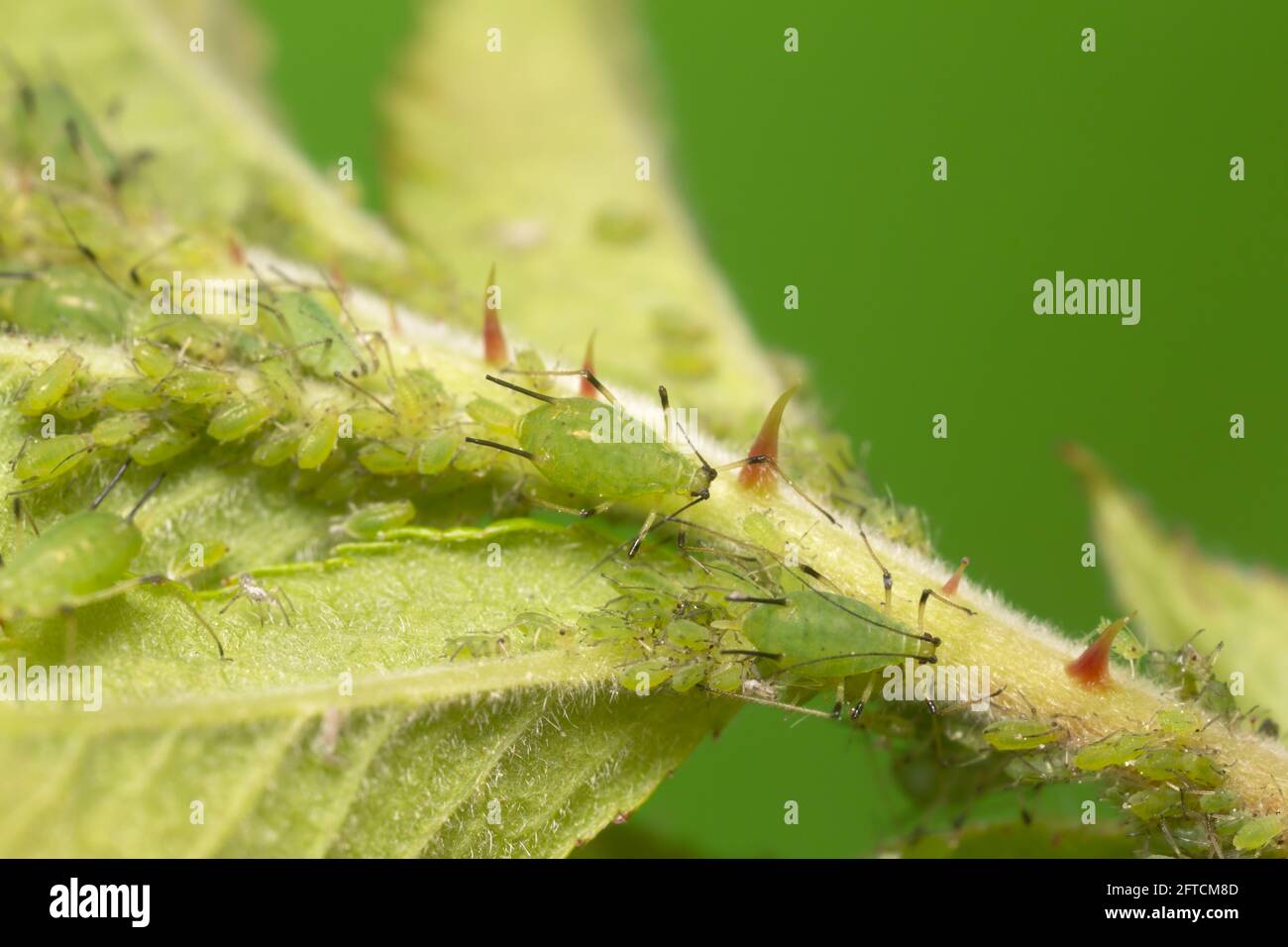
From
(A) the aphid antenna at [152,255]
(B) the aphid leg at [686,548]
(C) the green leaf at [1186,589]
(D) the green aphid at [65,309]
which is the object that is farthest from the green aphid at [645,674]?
(C) the green leaf at [1186,589]

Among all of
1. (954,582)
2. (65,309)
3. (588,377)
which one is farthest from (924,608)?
(65,309)

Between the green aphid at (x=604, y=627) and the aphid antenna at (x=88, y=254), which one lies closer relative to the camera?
the green aphid at (x=604, y=627)

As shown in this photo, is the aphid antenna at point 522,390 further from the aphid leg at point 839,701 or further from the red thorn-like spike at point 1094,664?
the red thorn-like spike at point 1094,664

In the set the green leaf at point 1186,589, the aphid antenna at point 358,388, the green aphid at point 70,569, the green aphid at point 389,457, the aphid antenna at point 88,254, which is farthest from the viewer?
the green leaf at point 1186,589

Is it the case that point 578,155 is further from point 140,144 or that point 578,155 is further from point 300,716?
point 300,716

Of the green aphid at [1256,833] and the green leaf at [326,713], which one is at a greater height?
the green leaf at [326,713]

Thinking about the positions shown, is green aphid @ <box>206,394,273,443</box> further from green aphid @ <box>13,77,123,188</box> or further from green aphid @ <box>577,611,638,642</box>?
green aphid @ <box>13,77,123,188</box>

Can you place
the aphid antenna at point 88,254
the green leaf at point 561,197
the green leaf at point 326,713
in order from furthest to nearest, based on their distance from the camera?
the green leaf at point 561,197
the aphid antenna at point 88,254
the green leaf at point 326,713
